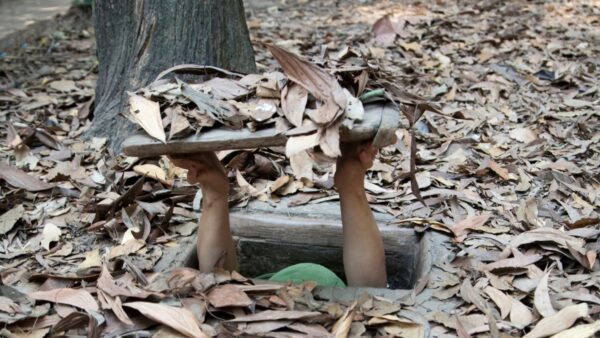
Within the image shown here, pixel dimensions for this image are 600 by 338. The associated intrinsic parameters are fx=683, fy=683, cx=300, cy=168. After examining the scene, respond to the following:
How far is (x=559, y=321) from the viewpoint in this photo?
5.83 feet

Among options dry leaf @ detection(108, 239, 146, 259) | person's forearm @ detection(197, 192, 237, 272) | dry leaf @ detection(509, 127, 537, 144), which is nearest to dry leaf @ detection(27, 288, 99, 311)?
dry leaf @ detection(108, 239, 146, 259)

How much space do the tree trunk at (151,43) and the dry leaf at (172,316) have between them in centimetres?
129

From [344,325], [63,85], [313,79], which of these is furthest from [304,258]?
[63,85]

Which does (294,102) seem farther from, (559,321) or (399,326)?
(559,321)

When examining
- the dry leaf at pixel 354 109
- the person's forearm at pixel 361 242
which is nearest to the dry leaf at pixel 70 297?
the person's forearm at pixel 361 242

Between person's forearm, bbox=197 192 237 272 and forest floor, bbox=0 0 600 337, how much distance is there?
5.2 inches

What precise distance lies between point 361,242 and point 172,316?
24.8 inches

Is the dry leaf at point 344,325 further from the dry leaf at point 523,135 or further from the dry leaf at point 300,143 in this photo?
the dry leaf at point 523,135

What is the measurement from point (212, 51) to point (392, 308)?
5.32ft

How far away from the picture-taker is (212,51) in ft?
10.0

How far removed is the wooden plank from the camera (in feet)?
5.88

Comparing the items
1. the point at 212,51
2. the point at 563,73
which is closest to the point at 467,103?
the point at 563,73

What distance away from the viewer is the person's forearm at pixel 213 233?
2.15 metres

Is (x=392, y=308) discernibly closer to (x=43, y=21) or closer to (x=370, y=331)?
(x=370, y=331)
